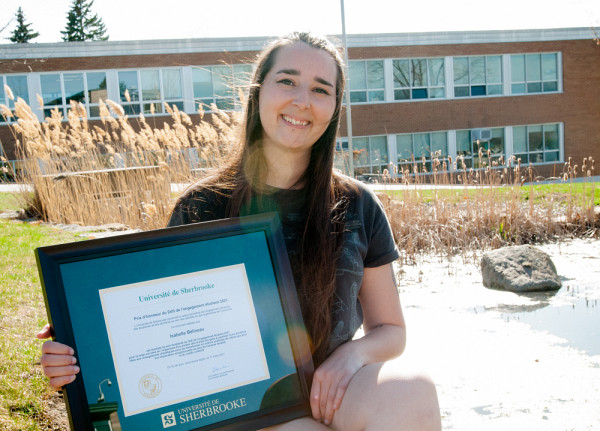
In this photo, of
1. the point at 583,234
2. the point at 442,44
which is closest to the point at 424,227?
the point at 583,234

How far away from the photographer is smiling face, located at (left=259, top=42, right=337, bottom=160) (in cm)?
184

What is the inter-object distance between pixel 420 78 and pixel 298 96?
2257cm

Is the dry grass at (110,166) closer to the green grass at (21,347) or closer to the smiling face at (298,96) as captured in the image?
the green grass at (21,347)

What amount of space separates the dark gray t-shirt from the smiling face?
0.20 meters

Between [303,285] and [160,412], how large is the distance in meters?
0.54

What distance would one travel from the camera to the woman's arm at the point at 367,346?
149 centimetres

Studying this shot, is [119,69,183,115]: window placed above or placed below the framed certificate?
above

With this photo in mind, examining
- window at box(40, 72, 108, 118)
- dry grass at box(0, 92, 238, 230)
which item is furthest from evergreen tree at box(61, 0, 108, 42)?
dry grass at box(0, 92, 238, 230)

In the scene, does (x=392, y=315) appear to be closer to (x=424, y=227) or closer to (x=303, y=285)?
(x=303, y=285)

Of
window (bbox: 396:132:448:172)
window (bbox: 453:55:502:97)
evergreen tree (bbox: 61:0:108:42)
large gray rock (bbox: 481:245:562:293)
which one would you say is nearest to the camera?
large gray rock (bbox: 481:245:562:293)

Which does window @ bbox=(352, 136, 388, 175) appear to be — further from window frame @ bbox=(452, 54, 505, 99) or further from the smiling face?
the smiling face

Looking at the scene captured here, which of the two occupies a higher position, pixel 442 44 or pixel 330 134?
pixel 442 44

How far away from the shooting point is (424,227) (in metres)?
6.63

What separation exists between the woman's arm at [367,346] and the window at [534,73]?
24244mm
